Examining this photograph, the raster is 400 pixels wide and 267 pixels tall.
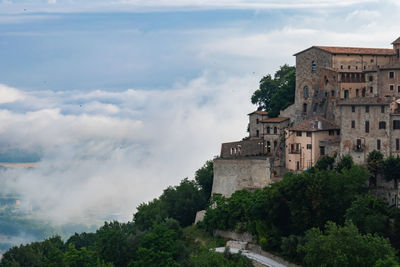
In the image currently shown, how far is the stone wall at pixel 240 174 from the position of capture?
2395 inches

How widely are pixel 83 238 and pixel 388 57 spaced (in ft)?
140

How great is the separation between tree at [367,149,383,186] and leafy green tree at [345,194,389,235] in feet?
16.7

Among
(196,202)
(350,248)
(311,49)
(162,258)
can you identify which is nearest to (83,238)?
(196,202)

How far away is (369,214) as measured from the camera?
46.6 metres

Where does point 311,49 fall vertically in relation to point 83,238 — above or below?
above

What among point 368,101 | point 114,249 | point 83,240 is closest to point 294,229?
point 368,101

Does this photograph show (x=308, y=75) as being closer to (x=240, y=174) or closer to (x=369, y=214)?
(x=240, y=174)

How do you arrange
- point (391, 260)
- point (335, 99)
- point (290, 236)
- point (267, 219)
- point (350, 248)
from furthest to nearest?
point (335, 99) < point (267, 219) < point (290, 236) < point (350, 248) < point (391, 260)

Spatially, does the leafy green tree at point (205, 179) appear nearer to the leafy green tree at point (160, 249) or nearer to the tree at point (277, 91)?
the tree at point (277, 91)

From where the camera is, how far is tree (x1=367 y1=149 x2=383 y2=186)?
175ft

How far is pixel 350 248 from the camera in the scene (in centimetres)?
4025

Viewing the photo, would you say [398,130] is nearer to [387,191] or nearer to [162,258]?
[387,191]

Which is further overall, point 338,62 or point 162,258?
point 338,62

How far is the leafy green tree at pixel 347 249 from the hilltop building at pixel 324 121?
14.4 metres
